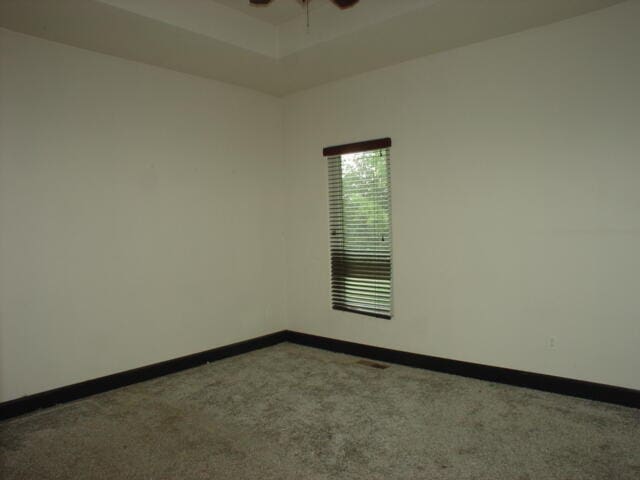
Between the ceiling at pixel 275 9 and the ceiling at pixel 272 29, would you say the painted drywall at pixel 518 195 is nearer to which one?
the ceiling at pixel 272 29

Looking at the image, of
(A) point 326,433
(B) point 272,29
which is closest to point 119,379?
(A) point 326,433

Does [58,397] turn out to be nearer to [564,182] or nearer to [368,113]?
[368,113]

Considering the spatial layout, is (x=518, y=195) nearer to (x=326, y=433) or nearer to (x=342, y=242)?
(x=342, y=242)

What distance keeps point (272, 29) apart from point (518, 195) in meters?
2.45

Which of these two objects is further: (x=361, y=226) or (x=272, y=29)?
(x=361, y=226)

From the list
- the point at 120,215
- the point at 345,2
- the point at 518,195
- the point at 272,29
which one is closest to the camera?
the point at 345,2

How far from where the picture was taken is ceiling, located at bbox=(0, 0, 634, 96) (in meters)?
2.90

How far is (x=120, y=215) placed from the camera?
3.62m

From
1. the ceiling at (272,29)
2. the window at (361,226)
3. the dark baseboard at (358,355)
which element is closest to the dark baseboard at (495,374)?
the dark baseboard at (358,355)

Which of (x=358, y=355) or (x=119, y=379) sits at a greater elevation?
(x=119, y=379)

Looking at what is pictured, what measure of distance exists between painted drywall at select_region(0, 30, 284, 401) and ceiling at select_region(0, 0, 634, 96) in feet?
A: 1.04

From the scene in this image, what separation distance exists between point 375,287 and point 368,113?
5.49 ft

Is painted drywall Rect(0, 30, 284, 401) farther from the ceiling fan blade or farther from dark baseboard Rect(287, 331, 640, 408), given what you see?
the ceiling fan blade

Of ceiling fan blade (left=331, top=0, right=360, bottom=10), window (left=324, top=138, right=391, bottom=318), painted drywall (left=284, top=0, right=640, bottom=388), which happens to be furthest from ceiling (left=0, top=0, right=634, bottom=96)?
window (left=324, top=138, right=391, bottom=318)
